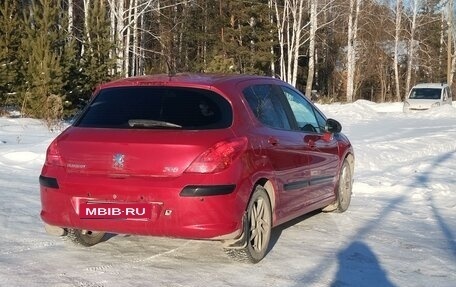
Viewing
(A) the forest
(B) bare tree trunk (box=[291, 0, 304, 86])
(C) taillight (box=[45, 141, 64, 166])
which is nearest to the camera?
(C) taillight (box=[45, 141, 64, 166])

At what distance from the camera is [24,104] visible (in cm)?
1908

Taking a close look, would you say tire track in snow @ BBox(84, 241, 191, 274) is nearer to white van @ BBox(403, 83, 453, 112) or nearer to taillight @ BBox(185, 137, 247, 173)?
taillight @ BBox(185, 137, 247, 173)

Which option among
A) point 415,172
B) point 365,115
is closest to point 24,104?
point 415,172

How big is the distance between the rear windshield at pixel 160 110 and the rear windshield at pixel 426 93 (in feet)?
98.6

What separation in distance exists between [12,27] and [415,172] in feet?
49.1

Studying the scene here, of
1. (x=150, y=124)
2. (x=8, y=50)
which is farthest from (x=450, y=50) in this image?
(x=150, y=124)

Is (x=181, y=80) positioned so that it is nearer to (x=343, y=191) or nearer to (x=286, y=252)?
(x=286, y=252)

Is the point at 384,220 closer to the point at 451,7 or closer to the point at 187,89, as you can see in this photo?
the point at 187,89

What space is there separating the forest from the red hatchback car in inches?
512

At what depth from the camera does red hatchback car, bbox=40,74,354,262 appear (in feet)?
15.6

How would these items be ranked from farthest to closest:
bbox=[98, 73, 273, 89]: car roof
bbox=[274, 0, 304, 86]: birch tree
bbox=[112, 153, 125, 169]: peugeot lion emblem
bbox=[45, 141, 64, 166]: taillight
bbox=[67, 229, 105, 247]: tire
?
bbox=[274, 0, 304, 86]: birch tree < bbox=[67, 229, 105, 247]: tire < bbox=[98, 73, 273, 89]: car roof < bbox=[45, 141, 64, 166]: taillight < bbox=[112, 153, 125, 169]: peugeot lion emblem

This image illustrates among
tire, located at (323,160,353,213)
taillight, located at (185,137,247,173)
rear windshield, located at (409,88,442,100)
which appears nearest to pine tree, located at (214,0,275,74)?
rear windshield, located at (409,88,442,100)

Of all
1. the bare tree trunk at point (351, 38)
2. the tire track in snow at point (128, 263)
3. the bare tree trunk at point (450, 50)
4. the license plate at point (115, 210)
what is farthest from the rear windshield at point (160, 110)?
the bare tree trunk at point (450, 50)

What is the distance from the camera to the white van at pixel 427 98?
3241 cm
